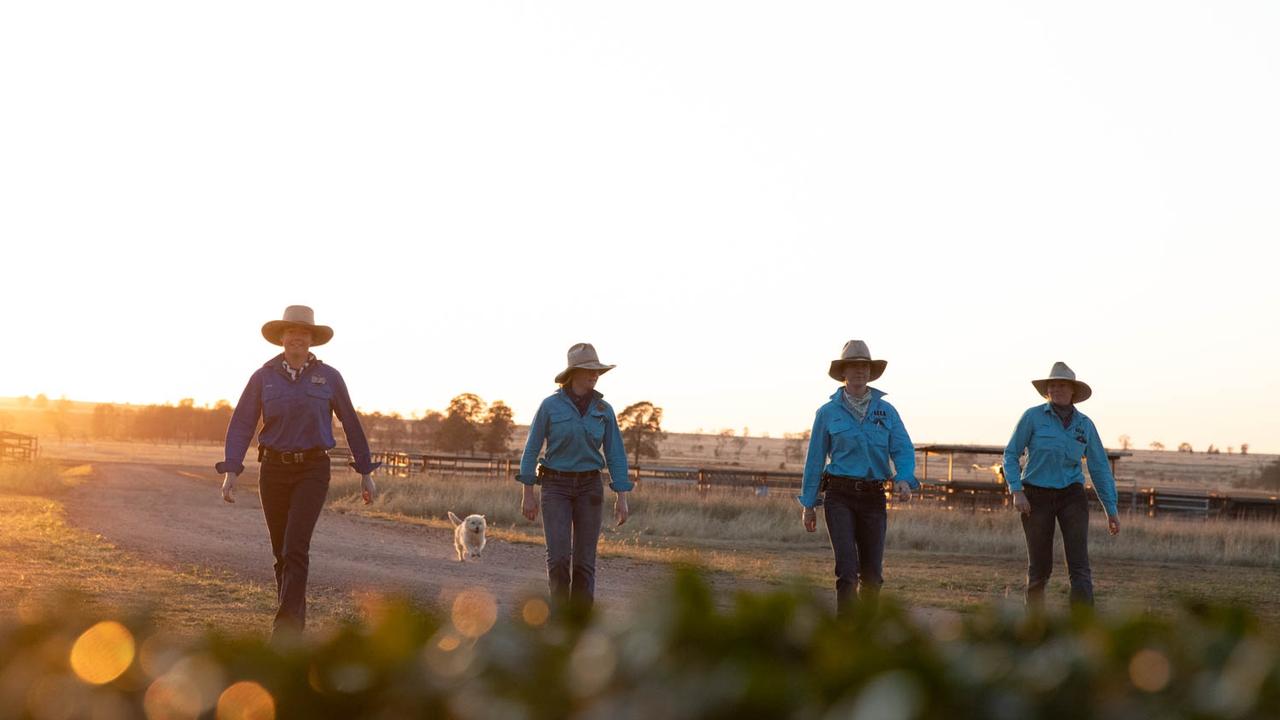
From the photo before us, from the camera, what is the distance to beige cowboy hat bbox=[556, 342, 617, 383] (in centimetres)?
855

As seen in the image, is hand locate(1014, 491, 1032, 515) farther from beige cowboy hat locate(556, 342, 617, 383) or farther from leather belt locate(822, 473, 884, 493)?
beige cowboy hat locate(556, 342, 617, 383)

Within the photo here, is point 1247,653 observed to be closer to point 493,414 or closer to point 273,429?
point 273,429

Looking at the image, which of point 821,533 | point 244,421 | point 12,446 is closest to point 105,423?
point 12,446

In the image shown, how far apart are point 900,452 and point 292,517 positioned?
403 cm

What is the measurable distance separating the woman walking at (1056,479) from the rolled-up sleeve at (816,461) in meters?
1.56

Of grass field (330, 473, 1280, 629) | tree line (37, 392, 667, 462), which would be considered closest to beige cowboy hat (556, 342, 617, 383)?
grass field (330, 473, 1280, 629)

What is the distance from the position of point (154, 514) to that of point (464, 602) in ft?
75.1

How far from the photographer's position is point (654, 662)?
1.86 meters

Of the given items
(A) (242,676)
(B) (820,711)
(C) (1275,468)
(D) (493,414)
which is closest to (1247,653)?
(B) (820,711)

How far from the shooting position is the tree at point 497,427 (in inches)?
3014

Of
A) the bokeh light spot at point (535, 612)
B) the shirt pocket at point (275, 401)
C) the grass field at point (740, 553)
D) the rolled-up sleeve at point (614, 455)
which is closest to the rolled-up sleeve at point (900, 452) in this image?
the rolled-up sleeve at point (614, 455)

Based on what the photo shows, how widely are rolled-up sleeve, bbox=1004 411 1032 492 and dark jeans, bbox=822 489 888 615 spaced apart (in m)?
1.40

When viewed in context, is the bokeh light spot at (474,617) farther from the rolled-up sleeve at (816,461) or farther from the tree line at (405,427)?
the tree line at (405,427)

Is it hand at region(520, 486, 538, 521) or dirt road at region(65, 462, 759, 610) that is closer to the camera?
hand at region(520, 486, 538, 521)
